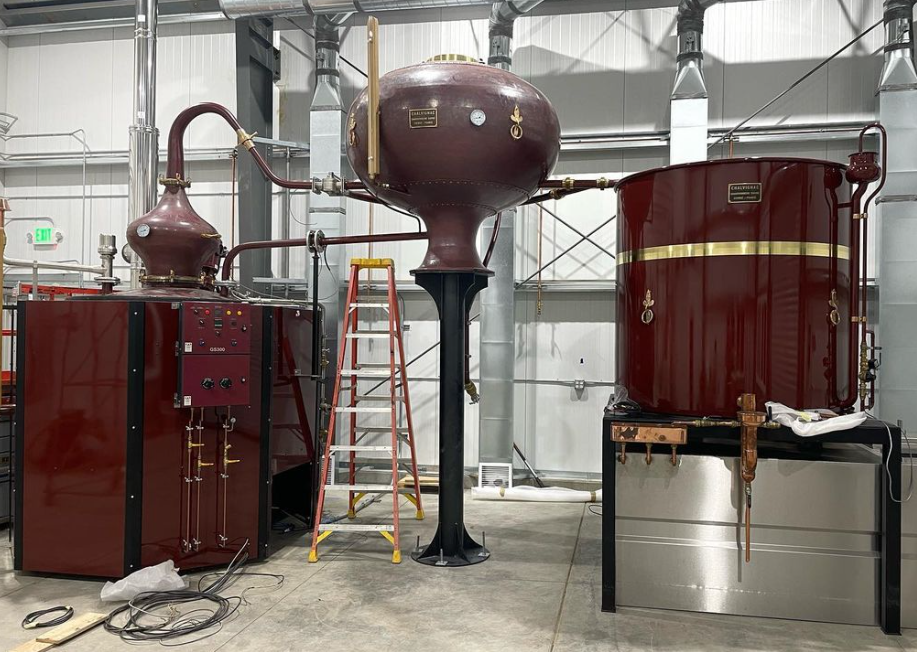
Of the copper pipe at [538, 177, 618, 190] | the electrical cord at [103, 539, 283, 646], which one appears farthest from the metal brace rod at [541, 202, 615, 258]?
the electrical cord at [103, 539, 283, 646]

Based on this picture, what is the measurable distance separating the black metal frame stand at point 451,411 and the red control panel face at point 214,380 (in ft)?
4.00

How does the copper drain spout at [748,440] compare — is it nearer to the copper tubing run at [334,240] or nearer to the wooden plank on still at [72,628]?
the copper tubing run at [334,240]

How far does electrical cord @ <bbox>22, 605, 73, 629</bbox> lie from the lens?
341 cm

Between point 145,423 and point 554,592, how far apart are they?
8.24 feet

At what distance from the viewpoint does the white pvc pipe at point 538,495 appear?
19.7ft

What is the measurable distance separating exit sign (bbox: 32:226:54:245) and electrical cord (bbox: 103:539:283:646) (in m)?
5.55

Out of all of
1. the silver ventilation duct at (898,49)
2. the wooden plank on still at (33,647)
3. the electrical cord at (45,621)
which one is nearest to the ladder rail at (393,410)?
the electrical cord at (45,621)

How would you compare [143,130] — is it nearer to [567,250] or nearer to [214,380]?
[214,380]

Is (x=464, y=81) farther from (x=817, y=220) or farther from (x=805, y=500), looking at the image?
(x=805, y=500)

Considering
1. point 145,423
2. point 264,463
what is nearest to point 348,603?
point 264,463

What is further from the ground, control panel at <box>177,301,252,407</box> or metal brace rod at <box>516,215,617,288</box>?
metal brace rod at <box>516,215,617,288</box>

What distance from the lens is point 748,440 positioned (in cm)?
338

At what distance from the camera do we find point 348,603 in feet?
12.3

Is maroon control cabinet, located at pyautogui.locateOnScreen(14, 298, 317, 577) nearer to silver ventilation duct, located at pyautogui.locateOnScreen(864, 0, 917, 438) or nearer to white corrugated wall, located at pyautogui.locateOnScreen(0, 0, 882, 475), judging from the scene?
white corrugated wall, located at pyautogui.locateOnScreen(0, 0, 882, 475)
